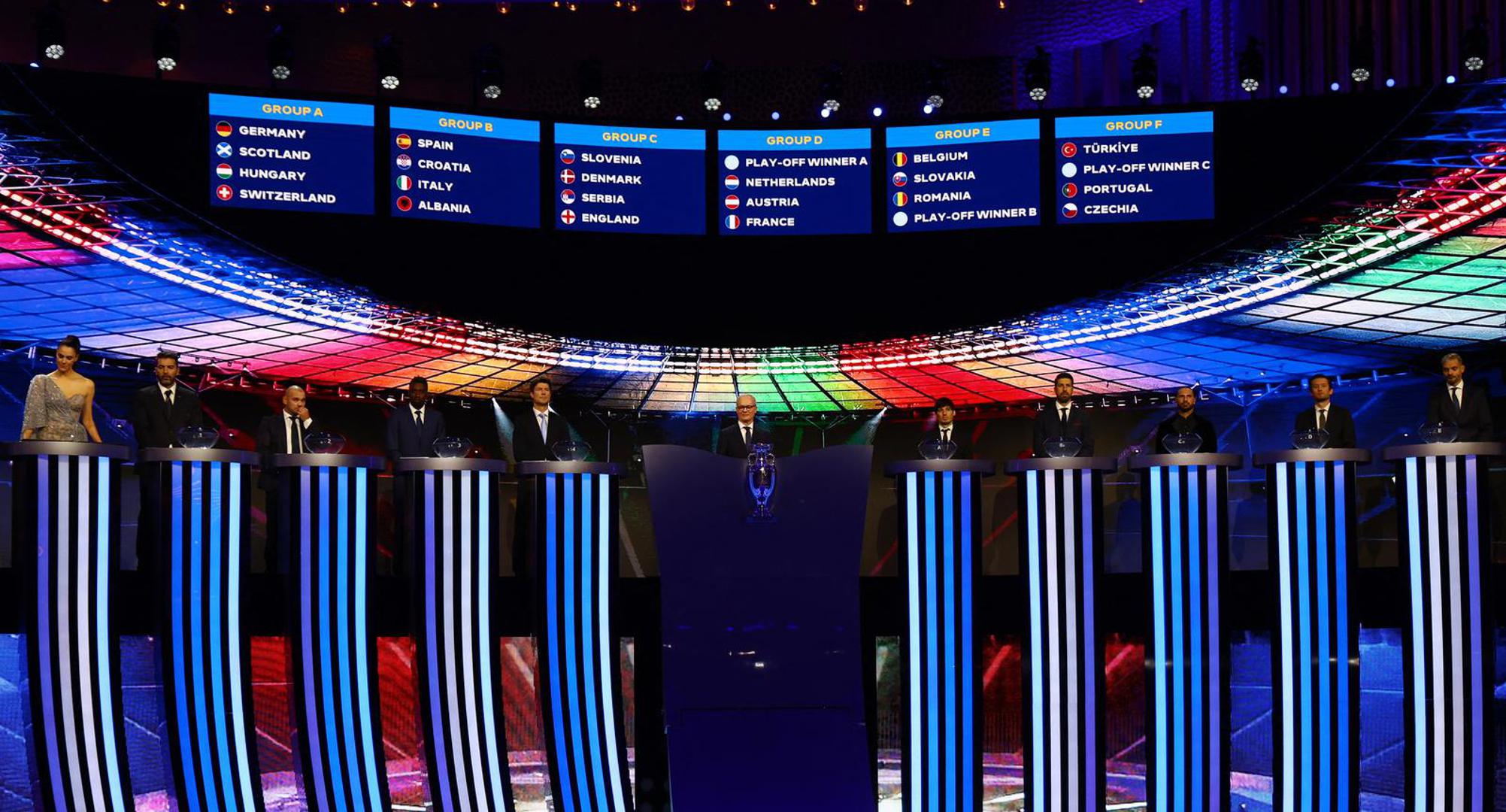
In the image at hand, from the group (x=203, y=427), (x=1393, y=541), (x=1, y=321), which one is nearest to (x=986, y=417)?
(x=1393, y=541)

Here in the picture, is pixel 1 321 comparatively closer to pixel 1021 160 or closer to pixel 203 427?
pixel 203 427

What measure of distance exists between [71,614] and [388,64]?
4.39 m

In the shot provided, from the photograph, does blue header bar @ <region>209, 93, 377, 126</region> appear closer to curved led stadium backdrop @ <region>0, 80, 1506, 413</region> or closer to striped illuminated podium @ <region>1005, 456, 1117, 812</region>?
curved led stadium backdrop @ <region>0, 80, 1506, 413</region>

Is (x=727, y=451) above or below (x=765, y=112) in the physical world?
below

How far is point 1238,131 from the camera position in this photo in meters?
8.45

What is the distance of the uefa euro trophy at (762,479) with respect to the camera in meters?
5.54

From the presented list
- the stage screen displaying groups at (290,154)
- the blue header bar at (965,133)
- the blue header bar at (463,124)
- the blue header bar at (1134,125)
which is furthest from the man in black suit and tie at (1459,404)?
the stage screen displaying groups at (290,154)

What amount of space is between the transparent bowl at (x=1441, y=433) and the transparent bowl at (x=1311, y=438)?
351 millimetres

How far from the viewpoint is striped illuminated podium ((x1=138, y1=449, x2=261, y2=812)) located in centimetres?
530

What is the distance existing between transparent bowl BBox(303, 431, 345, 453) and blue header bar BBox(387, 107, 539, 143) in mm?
3388

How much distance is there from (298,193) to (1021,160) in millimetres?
4335

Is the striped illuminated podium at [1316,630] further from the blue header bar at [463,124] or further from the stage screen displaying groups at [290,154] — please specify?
the stage screen displaying groups at [290,154]

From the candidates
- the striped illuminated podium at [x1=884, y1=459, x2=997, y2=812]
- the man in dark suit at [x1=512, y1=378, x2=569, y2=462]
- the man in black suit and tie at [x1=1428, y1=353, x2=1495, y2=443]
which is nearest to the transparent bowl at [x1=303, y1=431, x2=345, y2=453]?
the man in dark suit at [x1=512, y1=378, x2=569, y2=462]

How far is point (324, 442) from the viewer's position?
218 inches
